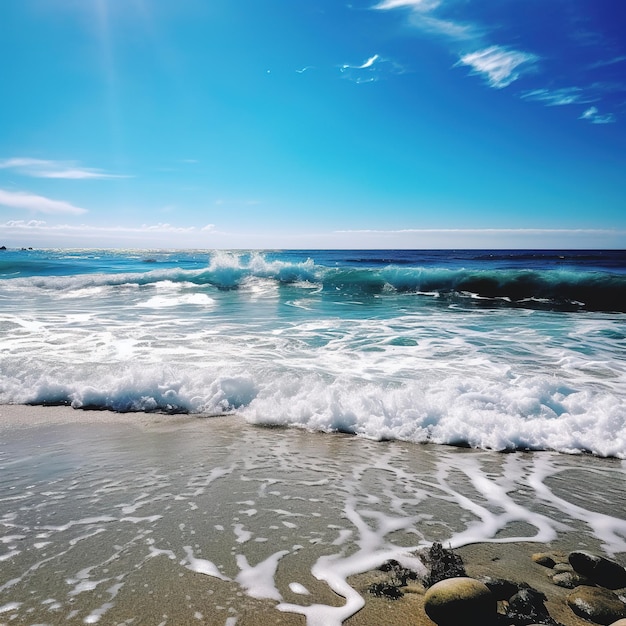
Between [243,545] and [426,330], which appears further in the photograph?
[426,330]

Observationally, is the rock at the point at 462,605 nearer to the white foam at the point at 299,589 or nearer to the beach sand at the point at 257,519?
the beach sand at the point at 257,519

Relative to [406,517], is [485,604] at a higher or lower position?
higher

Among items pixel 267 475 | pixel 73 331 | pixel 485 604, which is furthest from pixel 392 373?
pixel 73 331

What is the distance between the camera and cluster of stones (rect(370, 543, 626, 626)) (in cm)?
227

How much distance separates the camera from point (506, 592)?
2520mm

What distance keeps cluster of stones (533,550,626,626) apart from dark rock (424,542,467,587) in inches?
23.3

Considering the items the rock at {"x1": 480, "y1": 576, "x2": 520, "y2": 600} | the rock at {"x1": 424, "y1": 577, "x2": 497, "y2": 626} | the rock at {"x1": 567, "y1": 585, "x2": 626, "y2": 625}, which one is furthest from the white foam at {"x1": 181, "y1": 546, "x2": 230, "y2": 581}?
the rock at {"x1": 567, "y1": 585, "x2": 626, "y2": 625}

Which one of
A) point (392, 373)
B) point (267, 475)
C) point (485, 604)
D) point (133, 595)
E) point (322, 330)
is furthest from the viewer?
point (322, 330)

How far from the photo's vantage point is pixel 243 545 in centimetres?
307

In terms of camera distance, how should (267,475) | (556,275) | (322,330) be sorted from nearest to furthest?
(267,475), (322,330), (556,275)

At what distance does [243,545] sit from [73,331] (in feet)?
33.3

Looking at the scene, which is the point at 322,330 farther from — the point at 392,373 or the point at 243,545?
the point at 243,545

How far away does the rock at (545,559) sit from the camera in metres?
2.90

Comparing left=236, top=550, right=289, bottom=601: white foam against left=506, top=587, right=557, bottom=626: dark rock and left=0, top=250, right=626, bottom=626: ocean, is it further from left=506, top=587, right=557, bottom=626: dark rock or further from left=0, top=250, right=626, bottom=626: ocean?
left=506, top=587, right=557, bottom=626: dark rock
